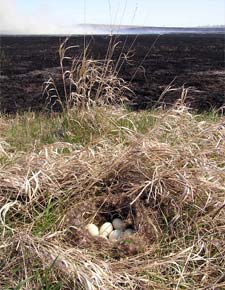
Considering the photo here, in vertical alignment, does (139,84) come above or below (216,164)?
below

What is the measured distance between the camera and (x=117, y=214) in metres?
4.00

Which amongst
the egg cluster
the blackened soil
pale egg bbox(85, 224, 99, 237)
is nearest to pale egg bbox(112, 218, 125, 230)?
the egg cluster

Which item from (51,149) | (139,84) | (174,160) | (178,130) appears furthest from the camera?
(139,84)

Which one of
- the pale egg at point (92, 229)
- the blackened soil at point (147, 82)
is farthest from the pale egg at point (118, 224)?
the blackened soil at point (147, 82)

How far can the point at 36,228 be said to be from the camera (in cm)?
374

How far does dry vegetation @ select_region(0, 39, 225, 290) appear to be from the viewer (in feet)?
10.8

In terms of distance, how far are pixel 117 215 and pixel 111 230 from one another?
0.19 metres

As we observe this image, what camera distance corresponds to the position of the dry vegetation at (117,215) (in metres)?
3.30

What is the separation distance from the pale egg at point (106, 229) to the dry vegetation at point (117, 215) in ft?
0.44

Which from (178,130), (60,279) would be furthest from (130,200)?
(178,130)

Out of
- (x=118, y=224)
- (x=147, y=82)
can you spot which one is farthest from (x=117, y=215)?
(x=147, y=82)

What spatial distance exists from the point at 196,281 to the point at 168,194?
67 cm

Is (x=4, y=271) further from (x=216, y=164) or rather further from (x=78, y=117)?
(x=78, y=117)

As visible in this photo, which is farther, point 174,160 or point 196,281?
point 174,160
